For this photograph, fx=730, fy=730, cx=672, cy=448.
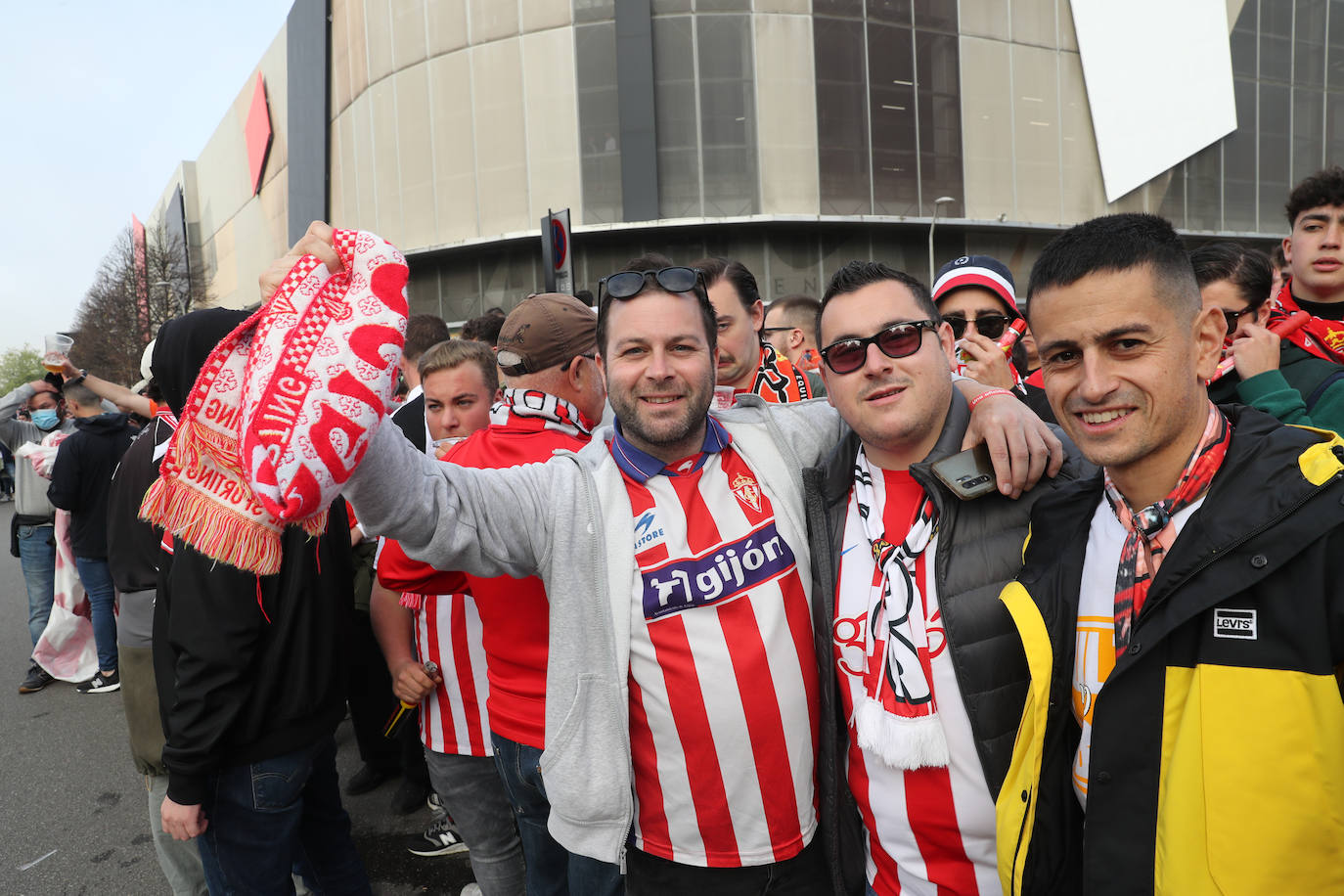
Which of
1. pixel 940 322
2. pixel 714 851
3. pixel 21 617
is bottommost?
pixel 21 617

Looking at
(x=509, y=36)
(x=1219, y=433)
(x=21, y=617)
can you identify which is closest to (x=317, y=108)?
(x=509, y=36)

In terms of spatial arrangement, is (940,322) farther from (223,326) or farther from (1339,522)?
(223,326)

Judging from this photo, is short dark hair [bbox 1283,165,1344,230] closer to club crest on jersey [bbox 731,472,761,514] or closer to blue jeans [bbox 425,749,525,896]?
club crest on jersey [bbox 731,472,761,514]

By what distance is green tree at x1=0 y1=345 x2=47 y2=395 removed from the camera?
7700cm

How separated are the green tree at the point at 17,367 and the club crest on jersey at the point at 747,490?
320 feet

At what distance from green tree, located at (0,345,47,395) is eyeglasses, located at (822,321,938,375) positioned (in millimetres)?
97701

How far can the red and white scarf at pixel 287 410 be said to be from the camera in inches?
52.5

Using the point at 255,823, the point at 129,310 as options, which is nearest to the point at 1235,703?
the point at 255,823

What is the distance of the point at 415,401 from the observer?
430cm

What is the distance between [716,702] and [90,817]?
459cm

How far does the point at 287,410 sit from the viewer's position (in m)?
1.34

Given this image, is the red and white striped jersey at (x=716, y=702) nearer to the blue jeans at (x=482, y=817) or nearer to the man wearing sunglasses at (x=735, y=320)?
the blue jeans at (x=482, y=817)

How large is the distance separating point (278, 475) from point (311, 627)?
1.38m

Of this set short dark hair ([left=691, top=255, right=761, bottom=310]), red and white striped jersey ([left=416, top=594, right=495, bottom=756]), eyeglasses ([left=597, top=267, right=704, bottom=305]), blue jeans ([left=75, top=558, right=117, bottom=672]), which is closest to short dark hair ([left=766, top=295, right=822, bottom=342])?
short dark hair ([left=691, top=255, right=761, bottom=310])
